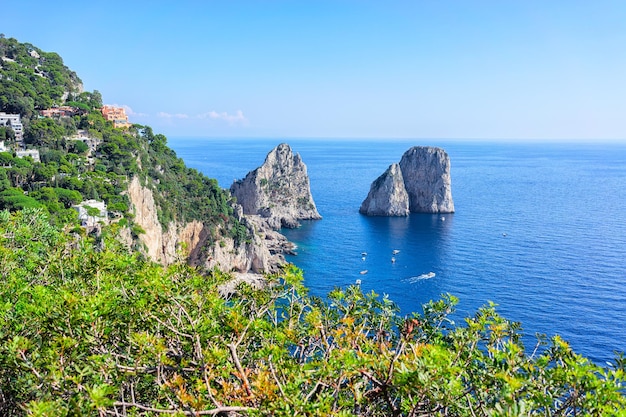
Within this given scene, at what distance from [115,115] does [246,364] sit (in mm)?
66714

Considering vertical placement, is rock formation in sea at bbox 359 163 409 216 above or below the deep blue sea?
above

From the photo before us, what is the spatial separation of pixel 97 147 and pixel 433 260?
43664mm

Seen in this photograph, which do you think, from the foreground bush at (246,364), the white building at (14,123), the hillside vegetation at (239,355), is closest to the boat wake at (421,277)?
the hillside vegetation at (239,355)

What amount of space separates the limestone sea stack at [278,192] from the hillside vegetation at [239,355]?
6848 centimetres

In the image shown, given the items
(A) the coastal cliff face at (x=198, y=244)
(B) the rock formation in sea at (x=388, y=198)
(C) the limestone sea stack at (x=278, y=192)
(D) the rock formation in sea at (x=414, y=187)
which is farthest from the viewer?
(D) the rock formation in sea at (x=414, y=187)

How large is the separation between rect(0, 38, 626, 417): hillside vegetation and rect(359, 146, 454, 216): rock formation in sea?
260 ft

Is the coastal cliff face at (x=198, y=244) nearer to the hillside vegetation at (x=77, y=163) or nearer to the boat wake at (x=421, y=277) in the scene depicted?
the hillside vegetation at (x=77, y=163)

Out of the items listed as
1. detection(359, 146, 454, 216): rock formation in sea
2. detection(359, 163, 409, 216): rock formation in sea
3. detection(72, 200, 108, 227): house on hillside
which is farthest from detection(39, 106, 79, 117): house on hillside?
detection(359, 146, 454, 216): rock formation in sea

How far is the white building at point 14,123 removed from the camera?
48.2 meters

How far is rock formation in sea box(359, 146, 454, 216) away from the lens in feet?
305

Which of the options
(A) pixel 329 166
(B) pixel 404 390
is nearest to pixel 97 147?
(B) pixel 404 390

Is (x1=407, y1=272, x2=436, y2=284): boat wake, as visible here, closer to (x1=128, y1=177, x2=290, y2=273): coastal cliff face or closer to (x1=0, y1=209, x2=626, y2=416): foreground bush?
(x1=128, y1=177, x2=290, y2=273): coastal cliff face

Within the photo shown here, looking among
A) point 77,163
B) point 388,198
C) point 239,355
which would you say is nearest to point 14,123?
point 77,163

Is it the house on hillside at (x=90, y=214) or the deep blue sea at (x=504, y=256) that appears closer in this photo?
the house on hillside at (x=90, y=214)
